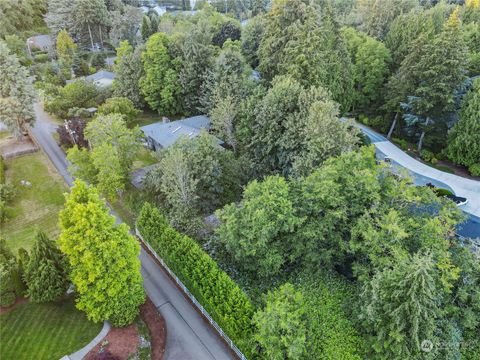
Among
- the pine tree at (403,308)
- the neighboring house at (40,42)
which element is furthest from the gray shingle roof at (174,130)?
the neighboring house at (40,42)

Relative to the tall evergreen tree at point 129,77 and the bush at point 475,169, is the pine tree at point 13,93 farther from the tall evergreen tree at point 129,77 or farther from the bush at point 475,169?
the bush at point 475,169

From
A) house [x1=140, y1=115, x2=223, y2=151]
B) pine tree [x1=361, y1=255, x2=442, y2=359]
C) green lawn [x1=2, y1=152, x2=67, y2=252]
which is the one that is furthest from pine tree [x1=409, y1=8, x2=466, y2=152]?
green lawn [x1=2, y1=152, x2=67, y2=252]

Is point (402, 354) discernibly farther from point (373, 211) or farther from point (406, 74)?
point (406, 74)

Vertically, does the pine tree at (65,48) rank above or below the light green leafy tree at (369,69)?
below

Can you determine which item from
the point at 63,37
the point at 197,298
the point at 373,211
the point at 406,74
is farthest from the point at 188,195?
the point at 63,37

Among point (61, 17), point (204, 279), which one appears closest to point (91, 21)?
point (61, 17)

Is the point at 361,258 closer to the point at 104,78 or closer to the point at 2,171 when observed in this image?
the point at 2,171
